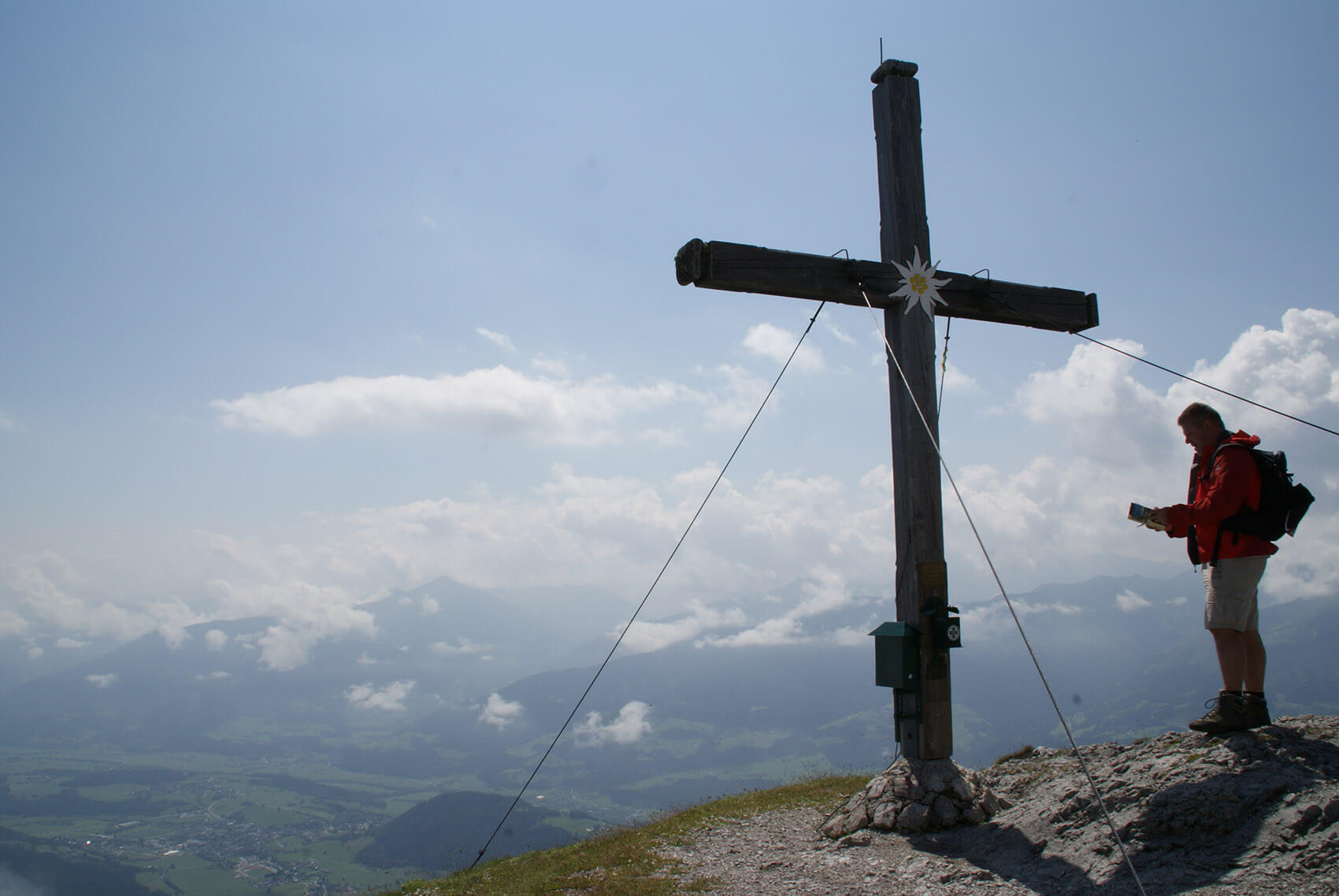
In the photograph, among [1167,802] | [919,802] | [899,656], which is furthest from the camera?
[899,656]

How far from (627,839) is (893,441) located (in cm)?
523

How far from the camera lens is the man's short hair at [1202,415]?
604cm

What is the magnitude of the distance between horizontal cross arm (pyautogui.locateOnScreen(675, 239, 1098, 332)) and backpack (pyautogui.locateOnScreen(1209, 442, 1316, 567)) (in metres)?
2.79

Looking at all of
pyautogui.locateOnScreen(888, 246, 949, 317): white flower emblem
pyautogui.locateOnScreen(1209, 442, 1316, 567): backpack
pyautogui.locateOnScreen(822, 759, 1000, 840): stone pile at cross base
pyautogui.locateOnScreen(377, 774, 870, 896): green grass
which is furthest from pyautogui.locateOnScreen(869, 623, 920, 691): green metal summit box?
pyautogui.locateOnScreen(888, 246, 949, 317): white flower emblem

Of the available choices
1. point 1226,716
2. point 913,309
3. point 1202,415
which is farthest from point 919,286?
point 1226,716

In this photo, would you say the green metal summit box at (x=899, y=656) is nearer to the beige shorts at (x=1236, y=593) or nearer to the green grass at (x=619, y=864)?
the beige shorts at (x=1236, y=593)

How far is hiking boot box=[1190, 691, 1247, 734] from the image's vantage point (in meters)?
5.82

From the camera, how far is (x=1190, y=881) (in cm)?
452

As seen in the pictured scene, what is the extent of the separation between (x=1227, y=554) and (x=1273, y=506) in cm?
46

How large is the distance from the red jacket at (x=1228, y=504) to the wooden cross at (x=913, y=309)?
82.4 inches

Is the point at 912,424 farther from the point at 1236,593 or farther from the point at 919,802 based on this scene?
the point at 919,802

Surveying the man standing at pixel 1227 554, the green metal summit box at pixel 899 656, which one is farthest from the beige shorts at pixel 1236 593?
the green metal summit box at pixel 899 656

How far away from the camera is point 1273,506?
5555 millimetres

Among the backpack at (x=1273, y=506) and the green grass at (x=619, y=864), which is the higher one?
the backpack at (x=1273, y=506)
